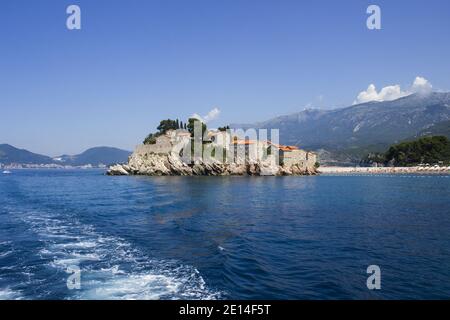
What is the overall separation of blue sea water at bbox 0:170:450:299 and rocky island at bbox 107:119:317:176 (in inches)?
2640

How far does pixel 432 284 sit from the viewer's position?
1474 centimetres

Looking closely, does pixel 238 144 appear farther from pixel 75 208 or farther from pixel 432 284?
pixel 432 284

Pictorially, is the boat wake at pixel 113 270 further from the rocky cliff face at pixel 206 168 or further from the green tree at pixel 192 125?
the green tree at pixel 192 125

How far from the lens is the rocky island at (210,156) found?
341 ft

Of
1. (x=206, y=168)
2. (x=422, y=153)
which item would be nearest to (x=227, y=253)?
(x=206, y=168)

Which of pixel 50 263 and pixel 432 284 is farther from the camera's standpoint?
pixel 50 263

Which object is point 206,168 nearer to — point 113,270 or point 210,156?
point 210,156

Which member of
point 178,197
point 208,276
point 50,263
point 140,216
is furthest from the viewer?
point 178,197

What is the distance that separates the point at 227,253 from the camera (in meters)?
19.9

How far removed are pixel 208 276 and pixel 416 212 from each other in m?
27.0

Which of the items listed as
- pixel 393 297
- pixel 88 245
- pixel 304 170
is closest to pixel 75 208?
pixel 88 245

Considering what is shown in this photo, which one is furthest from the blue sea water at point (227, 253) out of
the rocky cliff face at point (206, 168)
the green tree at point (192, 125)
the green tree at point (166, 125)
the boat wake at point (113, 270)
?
the green tree at point (166, 125)

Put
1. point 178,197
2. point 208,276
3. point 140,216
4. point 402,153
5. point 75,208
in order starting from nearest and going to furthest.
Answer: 1. point 208,276
2. point 140,216
3. point 75,208
4. point 178,197
5. point 402,153

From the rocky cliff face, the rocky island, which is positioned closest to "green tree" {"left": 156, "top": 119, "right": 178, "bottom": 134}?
the rocky island
